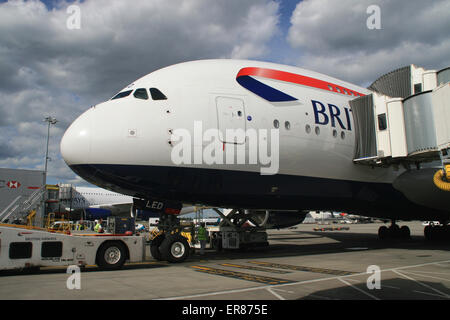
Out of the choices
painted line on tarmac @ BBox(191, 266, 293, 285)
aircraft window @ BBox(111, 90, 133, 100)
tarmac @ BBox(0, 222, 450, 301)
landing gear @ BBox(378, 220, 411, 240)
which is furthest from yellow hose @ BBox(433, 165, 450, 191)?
landing gear @ BBox(378, 220, 411, 240)

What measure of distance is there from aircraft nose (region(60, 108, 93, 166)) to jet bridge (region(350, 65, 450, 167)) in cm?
1034

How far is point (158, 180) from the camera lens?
35.9ft

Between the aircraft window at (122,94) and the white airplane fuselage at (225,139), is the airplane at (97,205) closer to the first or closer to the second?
the white airplane fuselage at (225,139)

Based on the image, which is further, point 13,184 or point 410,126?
point 13,184

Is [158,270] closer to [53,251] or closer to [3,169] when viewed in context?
[53,251]

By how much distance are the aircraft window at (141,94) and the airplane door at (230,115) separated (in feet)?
7.74

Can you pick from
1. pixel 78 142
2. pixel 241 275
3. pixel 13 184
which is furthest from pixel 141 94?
pixel 13 184

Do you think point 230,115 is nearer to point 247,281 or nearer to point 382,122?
point 247,281

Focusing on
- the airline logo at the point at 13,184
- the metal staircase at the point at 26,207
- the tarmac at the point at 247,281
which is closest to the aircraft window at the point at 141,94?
the tarmac at the point at 247,281

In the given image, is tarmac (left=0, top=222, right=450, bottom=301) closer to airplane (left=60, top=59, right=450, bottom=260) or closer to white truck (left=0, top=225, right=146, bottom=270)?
white truck (left=0, top=225, right=146, bottom=270)

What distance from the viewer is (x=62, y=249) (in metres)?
9.94

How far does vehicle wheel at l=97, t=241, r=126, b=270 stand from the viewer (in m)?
10.5

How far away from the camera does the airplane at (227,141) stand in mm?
10508

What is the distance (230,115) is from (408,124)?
7333 mm
